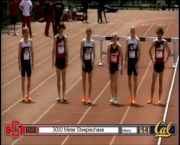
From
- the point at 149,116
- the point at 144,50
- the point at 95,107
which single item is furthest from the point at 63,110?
the point at 144,50

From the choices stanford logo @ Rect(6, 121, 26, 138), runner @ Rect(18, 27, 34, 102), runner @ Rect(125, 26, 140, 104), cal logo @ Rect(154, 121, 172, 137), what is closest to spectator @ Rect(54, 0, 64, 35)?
runner @ Rect(18, 27, 34, 102)

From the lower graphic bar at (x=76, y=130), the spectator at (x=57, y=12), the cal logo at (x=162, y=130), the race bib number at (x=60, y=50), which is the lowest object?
the lower graphic bar at (x=76, y=130)

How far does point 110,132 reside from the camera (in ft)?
38.0

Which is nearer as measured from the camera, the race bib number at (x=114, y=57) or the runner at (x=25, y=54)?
the race bib number at (x=114, y=57)

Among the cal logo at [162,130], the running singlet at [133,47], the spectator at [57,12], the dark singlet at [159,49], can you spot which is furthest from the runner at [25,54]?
the spectator at [57,12]

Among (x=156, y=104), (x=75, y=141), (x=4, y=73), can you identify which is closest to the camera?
(x=75, y=141)

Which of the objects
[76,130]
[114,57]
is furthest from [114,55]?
[76,130]

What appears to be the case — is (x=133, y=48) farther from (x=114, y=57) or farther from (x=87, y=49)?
(x=87, y=49)

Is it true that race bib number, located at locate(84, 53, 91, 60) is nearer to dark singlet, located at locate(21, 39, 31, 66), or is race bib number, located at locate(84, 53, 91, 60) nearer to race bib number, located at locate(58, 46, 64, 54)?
race bib number, located at locate(58, 46, 64, 54)

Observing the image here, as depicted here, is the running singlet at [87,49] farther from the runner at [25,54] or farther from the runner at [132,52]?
the runner at [25,54]

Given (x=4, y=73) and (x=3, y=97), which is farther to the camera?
(x=4, y=73)

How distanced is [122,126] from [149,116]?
1.24m

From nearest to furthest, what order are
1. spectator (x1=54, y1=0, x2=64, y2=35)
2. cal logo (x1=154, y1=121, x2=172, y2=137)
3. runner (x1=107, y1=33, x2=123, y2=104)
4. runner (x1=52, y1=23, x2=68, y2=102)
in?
cal logo (x1=154, y1=121, x2=172, y2=137), runner (x1=107, y1=33, x2=123, y2=104), runner (x1=52, y1=23, x2=68, y2=102), spectator (x1=54, y1=0, x2=64, y2=35)

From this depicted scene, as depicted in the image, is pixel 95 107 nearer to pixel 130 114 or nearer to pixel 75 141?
pixel 130 114
